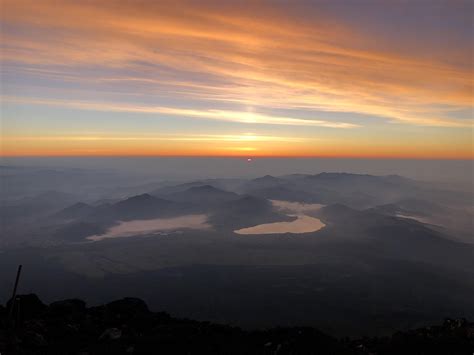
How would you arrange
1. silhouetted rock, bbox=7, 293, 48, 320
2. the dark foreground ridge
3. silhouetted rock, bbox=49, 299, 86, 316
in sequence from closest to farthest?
the dark foreground ridge, silhouetted rock, bbox=7, 293, 48, 320, silhouetted rock, bbox=49, 299, 86, 316

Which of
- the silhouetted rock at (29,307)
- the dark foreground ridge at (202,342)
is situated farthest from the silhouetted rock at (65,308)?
the dark foreground ridge at (202,342)

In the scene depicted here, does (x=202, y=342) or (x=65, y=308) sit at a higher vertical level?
(x=202, y=342)

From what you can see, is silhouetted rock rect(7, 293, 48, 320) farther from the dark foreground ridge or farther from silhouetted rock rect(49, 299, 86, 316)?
the dark foreground ridge

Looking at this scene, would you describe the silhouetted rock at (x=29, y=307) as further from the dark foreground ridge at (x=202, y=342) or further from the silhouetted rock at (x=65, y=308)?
the dark foreground ridge at (x=202, y=342)

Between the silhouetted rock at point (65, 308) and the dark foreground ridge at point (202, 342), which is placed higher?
the dark foreground ridge at point (202, 342)

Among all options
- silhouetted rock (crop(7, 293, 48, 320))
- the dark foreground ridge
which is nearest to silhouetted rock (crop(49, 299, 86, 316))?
silhouetted rock (crop(7, 293, 48, 320))

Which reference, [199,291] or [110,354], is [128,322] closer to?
[110,354]

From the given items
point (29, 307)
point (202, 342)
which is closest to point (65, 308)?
point (29, 307)

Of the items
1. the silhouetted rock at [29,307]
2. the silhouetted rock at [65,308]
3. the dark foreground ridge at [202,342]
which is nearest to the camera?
the dark foreground ridge at [202,342]

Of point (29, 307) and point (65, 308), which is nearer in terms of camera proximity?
point (29, 307)

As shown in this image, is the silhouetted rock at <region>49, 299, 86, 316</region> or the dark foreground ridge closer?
the dark foreground ridge

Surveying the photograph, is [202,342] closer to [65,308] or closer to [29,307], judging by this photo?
[65,308]
